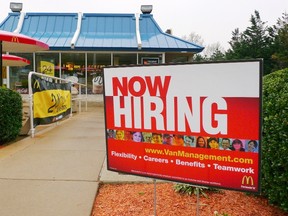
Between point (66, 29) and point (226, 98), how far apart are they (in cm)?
1634

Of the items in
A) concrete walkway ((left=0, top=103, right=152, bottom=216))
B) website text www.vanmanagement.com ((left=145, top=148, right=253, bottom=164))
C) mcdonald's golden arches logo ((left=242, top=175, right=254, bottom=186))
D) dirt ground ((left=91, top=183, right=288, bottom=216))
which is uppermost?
website text www.vanmanagement.com ((left=145, top=148, right=253, bottom=164))

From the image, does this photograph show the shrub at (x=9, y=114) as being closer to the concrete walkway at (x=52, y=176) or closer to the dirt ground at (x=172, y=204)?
the concrete walkway at (x=52, y=176)

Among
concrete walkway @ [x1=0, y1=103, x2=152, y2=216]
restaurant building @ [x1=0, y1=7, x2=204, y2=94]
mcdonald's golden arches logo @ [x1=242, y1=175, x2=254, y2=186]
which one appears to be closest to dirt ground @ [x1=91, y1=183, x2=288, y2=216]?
concrete walkway @ [x1=0, y1=103, x2=152, y2=216]

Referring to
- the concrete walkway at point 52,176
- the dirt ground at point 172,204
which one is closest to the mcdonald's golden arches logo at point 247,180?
the dirt ground at point 172,204

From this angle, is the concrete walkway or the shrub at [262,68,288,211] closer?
the shrub at [262,68,288,211]

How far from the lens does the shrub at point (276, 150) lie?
9.09 feet

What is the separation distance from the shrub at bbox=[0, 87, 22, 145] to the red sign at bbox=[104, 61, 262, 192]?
13.0 feet

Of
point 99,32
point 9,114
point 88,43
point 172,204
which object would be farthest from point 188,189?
point 99,32

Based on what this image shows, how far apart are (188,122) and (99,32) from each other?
15531 millimetres

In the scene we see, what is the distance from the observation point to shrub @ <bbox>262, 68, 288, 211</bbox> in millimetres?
2771

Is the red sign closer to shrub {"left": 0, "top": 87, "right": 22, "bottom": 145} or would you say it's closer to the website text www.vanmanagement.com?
the website text www.vanmanagement.com

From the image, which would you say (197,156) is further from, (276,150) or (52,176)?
(52,176)

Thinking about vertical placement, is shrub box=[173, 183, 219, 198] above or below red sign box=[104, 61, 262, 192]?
below

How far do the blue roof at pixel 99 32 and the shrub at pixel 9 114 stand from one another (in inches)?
360
